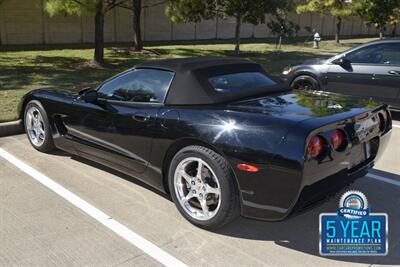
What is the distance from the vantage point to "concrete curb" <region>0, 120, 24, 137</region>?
6367mm

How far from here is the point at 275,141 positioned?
3139 mm

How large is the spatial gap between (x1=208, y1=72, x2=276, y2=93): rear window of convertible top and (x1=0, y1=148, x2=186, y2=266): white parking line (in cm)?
149

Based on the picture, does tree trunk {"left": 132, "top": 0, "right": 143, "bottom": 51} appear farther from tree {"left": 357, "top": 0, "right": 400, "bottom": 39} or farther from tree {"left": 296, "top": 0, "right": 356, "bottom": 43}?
tree {"left": 357, "top": 0, "right": 400, "bottom": 39}

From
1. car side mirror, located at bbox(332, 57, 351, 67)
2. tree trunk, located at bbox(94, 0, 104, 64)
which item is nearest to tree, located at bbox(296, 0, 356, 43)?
tree trunk, located at bbox(94, 0, 104, 64)

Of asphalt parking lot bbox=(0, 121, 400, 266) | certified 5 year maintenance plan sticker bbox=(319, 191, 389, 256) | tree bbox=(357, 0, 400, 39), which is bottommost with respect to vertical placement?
asphalt parking lot bbox=(0, 121, 400, 266)

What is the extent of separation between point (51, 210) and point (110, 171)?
42.0 inches

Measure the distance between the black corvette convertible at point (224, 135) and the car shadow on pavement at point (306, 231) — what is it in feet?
1.00

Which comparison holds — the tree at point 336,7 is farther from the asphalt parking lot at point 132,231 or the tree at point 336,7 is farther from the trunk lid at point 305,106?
the trunk lid at point 305,106

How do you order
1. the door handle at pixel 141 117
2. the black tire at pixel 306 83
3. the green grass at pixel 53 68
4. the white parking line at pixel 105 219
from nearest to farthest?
the white parking line at pixel 105 219 → the door handle at pixel 141 117 → the black tire at pixel 306 83 → the green grass at pixel 53 68

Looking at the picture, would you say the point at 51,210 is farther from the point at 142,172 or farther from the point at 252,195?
the point at 252,195

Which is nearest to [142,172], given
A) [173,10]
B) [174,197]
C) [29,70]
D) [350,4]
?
[174,197]

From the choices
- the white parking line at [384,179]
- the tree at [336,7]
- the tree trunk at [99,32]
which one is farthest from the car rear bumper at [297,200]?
the tree at [336,7]

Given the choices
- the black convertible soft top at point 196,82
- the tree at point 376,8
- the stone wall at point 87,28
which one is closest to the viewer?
the black convertible soft top at point 196,82

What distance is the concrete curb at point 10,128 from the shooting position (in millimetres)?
6367
